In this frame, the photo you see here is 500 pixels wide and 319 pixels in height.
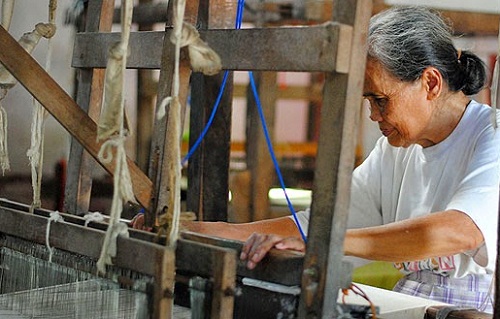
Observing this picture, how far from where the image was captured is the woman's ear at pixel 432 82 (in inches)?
94.0

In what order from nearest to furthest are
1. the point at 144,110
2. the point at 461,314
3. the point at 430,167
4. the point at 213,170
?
1. the point at 461,314
2. the point at 430,167
3. the point at 213,170
4. the point at 144,110

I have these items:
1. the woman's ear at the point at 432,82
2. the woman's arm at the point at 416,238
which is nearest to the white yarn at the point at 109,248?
the woman's arm at the point at 416,238

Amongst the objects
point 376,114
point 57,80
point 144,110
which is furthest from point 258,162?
point 376,114

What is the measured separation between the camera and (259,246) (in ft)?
5.61

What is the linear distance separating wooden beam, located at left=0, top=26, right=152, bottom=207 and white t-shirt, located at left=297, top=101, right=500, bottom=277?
0.85 meters

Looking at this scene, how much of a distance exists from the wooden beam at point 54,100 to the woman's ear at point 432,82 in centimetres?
97

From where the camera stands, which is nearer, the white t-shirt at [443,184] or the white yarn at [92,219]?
the white yarn at [92,219]

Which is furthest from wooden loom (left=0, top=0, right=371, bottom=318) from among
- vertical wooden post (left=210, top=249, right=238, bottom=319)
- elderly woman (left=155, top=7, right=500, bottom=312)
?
elderly woman (left=155, top=7, right=500, bottom=312)

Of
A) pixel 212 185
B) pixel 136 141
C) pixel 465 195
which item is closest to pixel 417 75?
pixel 465 195

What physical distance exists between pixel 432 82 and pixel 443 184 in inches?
13.8

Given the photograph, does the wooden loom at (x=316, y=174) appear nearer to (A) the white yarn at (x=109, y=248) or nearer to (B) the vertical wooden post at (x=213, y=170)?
(A) the white yarn at (x=109, y=248)

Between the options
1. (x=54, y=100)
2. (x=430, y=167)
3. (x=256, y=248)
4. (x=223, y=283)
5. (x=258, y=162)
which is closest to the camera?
(x=223, y=283)

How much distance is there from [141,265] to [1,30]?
0.68 meters

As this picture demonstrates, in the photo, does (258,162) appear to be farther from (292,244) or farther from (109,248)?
(109,248)
